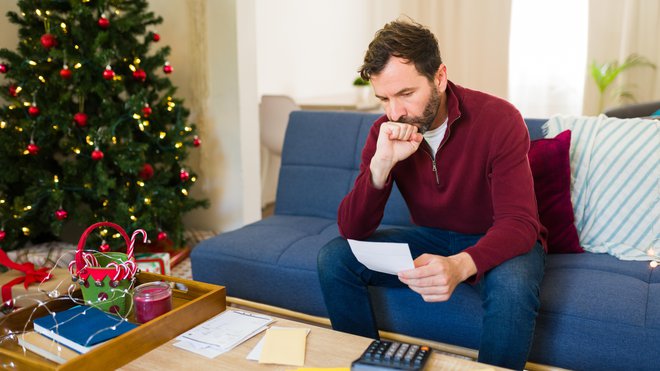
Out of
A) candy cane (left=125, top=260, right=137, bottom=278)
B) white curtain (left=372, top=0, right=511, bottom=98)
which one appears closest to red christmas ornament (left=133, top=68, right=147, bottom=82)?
candy cane (left=125, top=260, right=137, bottom=278)

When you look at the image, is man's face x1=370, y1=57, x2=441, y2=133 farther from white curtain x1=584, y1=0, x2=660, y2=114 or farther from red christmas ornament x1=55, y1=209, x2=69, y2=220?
white curtain x1=584, y1=0, x2=660, y2=114

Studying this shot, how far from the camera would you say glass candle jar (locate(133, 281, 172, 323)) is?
50.1 inches

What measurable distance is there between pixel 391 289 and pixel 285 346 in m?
0.55

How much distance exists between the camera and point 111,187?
243 cm

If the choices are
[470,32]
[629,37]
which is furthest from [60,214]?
[629,37]

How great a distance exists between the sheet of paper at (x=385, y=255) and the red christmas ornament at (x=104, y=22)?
5.64ft

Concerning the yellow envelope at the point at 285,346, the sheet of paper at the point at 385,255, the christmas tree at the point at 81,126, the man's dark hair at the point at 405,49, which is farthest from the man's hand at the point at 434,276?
the christmas tree at the point at 81,126

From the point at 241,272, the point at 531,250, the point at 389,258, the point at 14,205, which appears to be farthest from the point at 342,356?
the point at 14,205

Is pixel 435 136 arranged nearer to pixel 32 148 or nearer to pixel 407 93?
pixel 407 93

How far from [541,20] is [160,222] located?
11.6ft

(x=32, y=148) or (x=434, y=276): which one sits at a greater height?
(x=32, y=148)

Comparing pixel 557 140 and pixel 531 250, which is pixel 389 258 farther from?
pixel 557 140

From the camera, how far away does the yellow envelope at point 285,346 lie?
1.11 metres

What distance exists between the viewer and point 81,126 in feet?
8.18
